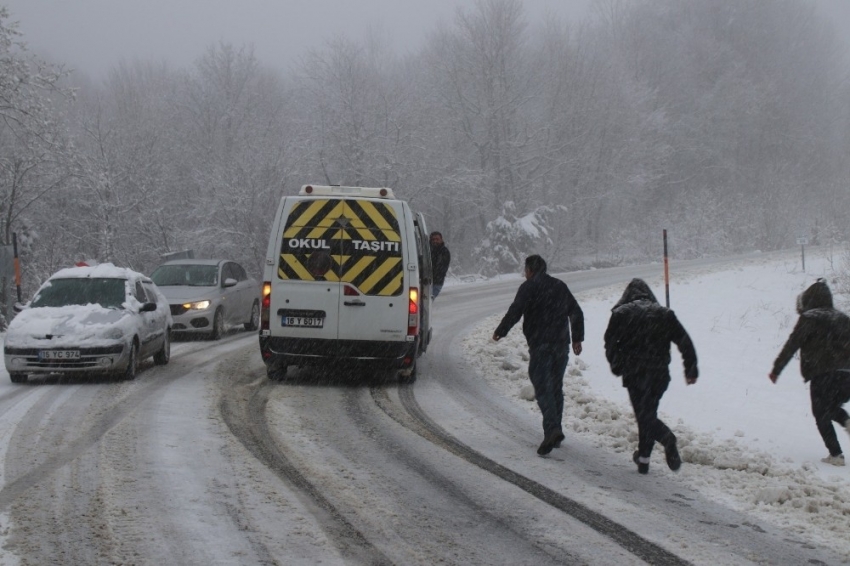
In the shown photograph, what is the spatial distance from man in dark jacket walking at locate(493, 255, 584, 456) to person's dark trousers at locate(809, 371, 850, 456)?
212 cm

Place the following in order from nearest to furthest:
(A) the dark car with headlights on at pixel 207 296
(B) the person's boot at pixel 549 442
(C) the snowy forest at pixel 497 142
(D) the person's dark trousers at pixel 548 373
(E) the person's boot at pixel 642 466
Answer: (E) the person's boot at pixel 642 466
(B) the person's boot at pixel 549 442
(D) the person's dark trousers at pixel 548 373
(A) the dark car with headlights on at pixel 207 296
(C) the snowy forest at pixel 497 142

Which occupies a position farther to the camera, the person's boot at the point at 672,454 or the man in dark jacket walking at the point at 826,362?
the man in dark jacket walking at the point at 826,362

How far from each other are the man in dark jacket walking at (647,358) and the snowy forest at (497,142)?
1993cm

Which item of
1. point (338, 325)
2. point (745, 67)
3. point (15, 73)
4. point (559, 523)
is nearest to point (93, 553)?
point (559, 523)

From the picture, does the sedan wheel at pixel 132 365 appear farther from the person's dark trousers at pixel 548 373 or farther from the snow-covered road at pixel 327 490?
the person's dark trousers at pixel 548 373

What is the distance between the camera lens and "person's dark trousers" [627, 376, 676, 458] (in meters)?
7.15

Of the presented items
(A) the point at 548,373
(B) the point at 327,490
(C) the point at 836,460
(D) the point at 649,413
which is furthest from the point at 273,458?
(C) the point at 836,460

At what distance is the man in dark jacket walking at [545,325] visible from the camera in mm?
7984

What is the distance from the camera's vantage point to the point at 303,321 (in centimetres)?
1107

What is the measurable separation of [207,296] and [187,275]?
1443mm

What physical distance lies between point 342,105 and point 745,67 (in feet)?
105

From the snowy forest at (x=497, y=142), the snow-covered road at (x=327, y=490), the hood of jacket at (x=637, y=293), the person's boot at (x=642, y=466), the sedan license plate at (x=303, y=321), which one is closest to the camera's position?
the snow-covered road at (x=327, y=490)

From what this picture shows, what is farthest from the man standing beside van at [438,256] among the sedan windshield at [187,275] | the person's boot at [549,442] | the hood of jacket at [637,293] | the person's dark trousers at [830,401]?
the person's dark trousers at [830,401]

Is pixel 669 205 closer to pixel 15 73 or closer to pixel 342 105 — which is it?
pixel 342 105
